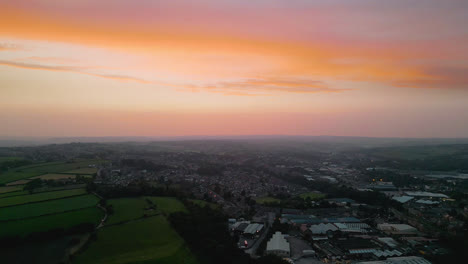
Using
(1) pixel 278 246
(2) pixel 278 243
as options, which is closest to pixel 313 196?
(2) pixel 278 243

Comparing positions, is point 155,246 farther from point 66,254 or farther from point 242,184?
point 242,184

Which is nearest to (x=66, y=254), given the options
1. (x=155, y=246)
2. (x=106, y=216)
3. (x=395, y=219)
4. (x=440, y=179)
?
(x=155, y=246)

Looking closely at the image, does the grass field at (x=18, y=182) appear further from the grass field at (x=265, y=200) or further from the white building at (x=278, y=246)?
the white building at (x=278, y=246)

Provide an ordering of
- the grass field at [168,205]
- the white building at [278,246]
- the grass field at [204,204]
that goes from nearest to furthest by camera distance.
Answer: the white building at [278,246] → the grass field at [168,205] → the grass field at [204,204]

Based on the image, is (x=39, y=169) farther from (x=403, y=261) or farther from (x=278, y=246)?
(x=403, y=261)

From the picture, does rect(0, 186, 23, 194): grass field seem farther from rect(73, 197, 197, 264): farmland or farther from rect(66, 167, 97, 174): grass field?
rect(73, 197, 197, 264): farmland

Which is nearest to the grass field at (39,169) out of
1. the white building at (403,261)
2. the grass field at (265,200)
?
the grass field at (265,200)

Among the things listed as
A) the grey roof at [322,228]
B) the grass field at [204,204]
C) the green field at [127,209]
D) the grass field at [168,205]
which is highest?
the green field at [127,209]
